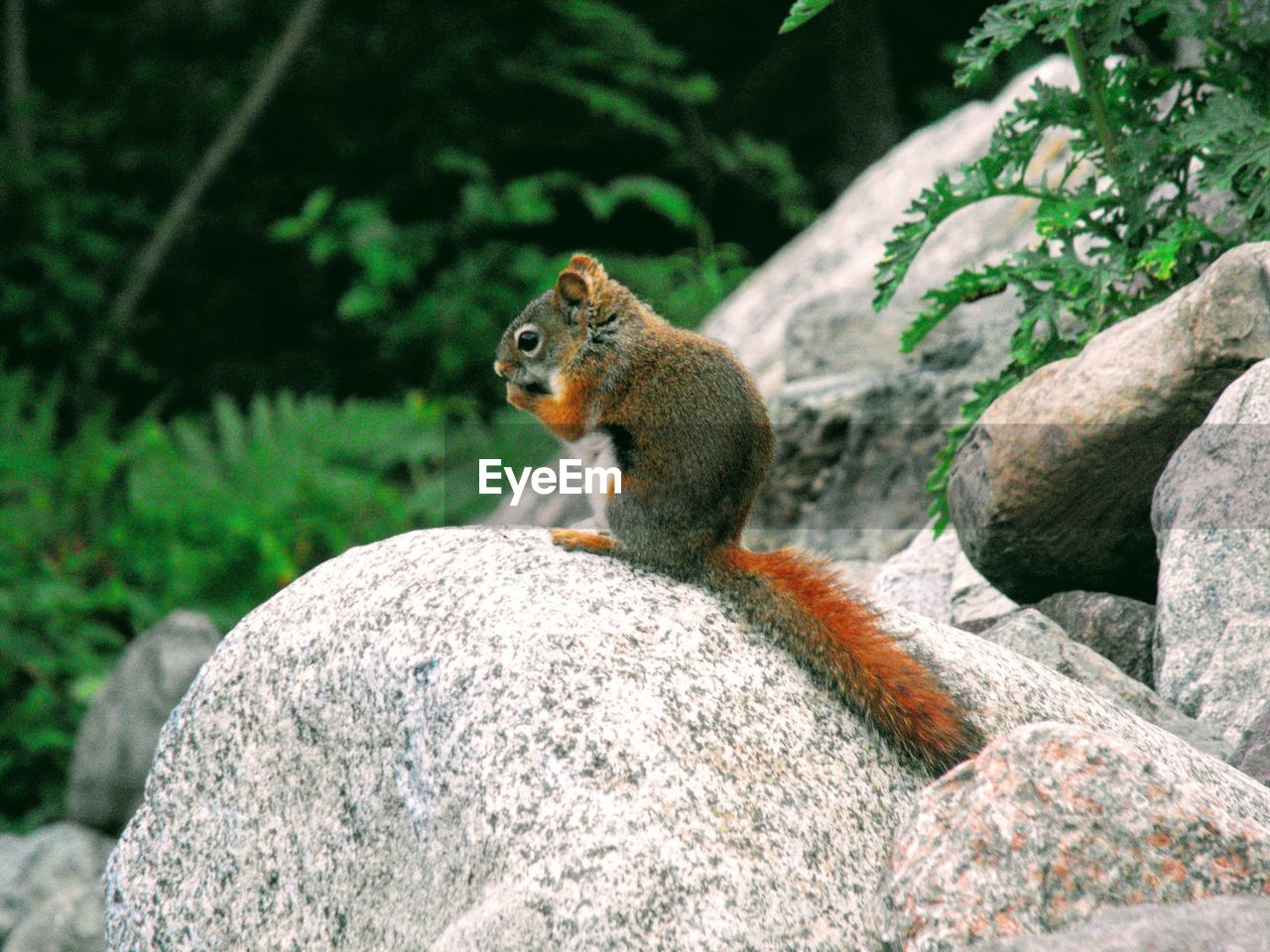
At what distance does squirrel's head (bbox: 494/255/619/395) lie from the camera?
344 cm

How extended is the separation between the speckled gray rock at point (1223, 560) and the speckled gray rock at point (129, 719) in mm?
4595

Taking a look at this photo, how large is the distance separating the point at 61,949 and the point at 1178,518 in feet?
14.7

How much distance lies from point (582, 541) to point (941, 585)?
146 cm

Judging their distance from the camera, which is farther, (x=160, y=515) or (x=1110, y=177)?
(x=160, y=515)

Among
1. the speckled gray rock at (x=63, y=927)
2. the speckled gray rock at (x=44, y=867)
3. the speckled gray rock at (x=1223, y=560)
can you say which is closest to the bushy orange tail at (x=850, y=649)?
the speckled gray rock at (x=1223, y=560)

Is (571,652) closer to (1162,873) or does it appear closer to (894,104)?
(1162,873)

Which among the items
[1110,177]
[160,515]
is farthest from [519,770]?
[160,515]

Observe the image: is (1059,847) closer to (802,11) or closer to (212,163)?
(802,11)

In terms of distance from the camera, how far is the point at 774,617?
9.70ft

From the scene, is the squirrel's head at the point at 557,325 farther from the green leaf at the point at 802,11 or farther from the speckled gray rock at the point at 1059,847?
the speckled gray rock at the point at 1059,847

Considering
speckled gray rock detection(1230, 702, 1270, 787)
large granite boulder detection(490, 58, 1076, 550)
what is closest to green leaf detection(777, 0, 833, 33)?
large granite boulder detection(490, 58, 1076, 550)

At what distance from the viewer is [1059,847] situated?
2357 millimetres

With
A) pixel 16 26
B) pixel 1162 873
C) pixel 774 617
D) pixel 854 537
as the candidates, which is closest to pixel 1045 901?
pixel 1162 873

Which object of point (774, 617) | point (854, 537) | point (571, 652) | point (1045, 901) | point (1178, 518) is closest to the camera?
point (1045, 901)
